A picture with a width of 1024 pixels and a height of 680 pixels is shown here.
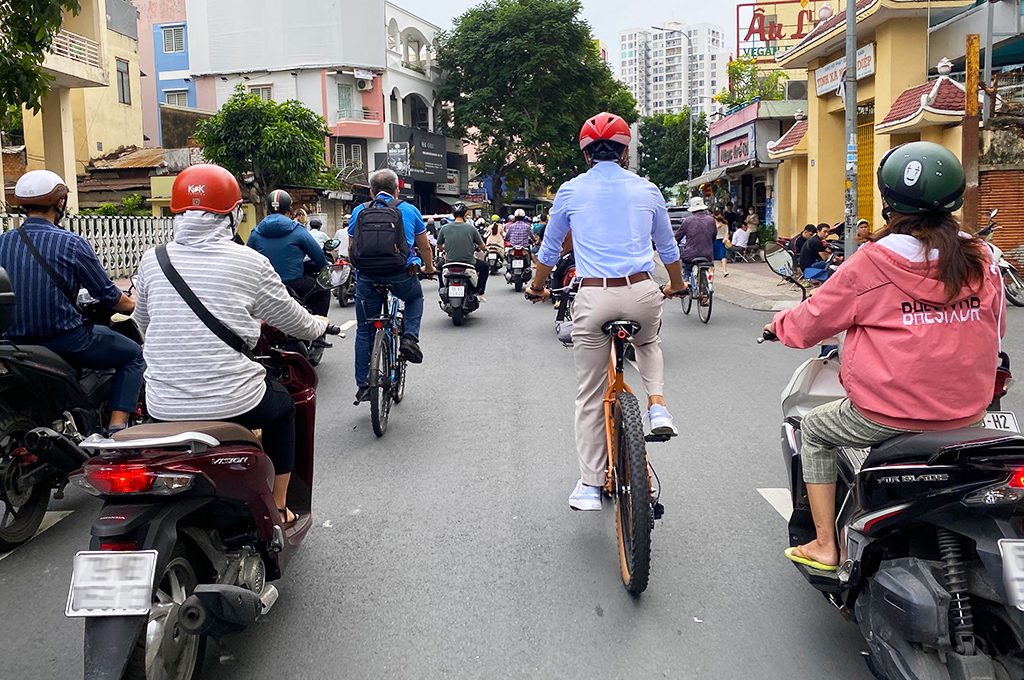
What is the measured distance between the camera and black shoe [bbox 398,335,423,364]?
23.9 feet

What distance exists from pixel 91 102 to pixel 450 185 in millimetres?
23034

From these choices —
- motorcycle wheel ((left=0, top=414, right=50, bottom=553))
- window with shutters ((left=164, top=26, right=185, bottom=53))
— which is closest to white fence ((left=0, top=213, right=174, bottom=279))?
motorcycle wheel ((left=0, top=414, right=50, bottom=553))

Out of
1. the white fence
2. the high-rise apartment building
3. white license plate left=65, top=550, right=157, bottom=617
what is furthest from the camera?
the high-rise apartment building

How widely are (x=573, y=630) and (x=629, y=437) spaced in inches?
30.8

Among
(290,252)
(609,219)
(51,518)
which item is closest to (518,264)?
(290,252)

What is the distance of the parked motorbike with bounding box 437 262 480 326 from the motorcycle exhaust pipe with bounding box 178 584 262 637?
9.72m

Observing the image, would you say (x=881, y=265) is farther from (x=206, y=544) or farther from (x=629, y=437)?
(x=206, y=544)

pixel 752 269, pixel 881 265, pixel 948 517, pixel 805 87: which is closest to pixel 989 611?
pixel 948 517

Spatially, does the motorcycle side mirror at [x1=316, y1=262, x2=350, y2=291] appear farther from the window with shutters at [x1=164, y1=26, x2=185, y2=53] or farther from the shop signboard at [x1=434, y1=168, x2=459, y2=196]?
the window with shutters at [x1=164, y1=26, x2=185, y2=53]

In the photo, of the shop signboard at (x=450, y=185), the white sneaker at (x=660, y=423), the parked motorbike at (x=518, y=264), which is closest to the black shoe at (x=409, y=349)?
the white sneaker at (x=660, y=423)

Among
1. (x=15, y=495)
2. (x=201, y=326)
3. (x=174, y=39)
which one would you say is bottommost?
(x=15, y=495)

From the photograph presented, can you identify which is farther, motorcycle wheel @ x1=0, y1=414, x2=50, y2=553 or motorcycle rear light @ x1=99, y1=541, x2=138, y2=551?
motorcycle wheel @ x1=0, y1=414, x2=50, y2=553

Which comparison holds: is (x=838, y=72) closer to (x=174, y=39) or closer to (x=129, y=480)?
(x=129, y=480)

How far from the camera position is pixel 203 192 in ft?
11.0
